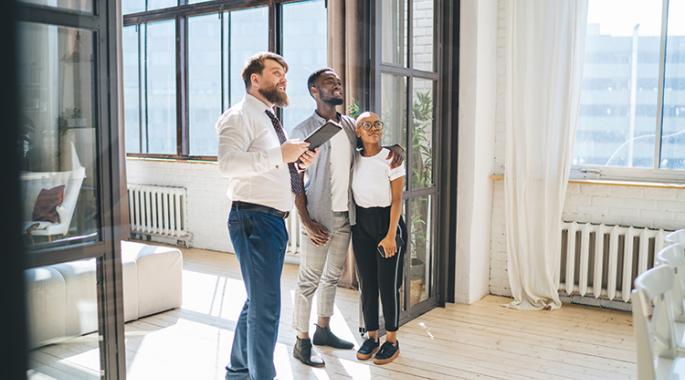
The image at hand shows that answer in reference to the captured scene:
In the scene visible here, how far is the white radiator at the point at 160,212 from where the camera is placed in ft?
21.0

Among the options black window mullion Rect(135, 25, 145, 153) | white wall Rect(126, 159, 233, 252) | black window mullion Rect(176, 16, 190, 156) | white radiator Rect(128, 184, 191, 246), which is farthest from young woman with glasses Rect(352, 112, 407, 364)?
black window mullion Rect(135, 25, 145, 153)

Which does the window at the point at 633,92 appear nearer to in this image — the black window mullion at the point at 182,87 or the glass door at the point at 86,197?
the glass door at the point at 86,197

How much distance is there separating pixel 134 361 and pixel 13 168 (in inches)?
127

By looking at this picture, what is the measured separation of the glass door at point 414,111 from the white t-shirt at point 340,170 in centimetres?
31

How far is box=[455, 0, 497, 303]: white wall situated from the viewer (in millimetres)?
4262

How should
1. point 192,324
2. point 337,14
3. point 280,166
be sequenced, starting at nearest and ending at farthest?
point 280,166, point 192,324, point 337,14

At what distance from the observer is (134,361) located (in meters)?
3.22

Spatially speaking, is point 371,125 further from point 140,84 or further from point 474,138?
point 140,84

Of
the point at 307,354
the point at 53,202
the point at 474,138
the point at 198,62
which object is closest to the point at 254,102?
the point at 53,202

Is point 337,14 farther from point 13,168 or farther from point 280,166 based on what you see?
point 13,168

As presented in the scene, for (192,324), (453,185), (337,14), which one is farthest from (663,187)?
(192,324)

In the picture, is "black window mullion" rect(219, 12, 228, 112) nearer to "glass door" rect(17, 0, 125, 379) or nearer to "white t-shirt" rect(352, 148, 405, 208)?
"white t-shirt" rect(352, 148, 405, 208)

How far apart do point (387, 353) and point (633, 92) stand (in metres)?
2.46

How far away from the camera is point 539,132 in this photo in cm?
430
